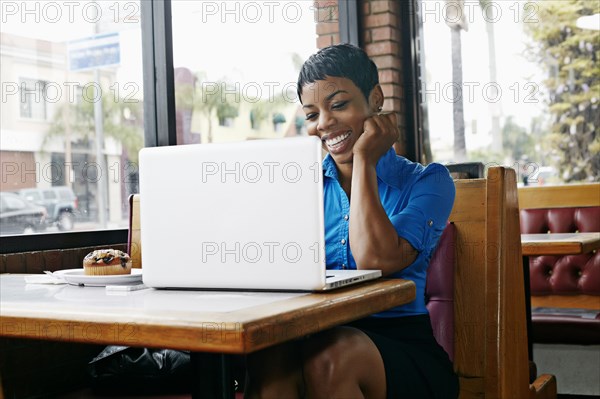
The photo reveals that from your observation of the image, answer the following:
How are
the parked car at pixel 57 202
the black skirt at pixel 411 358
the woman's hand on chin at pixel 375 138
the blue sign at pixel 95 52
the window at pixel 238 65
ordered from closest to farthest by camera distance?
the black skirt at pixel 411 358, the woman's hand on chin at pixel 375 138, the parked car at pixel 57 202, the blue sign at pixel 95 52, the window at pixel 238 65

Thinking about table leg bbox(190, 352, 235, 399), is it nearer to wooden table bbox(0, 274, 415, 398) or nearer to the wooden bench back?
wooden table bbox(0, 274, 415, 398)

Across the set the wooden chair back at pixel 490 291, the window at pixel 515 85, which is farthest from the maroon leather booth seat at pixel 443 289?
the window at pixel 515 85

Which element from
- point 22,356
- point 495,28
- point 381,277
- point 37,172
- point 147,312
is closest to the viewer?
point 147,312

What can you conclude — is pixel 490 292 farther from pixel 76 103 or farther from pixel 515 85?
pixel 515 85

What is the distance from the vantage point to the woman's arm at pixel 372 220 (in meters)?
1.63

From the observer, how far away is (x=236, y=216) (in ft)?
4.28

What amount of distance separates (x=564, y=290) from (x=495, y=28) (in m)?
1.78

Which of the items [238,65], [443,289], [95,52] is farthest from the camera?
[238,65]

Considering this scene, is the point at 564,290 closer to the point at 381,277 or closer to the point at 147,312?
the point at 381,277

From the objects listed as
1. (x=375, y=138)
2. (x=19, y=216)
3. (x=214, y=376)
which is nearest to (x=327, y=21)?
(x=19, y=216)

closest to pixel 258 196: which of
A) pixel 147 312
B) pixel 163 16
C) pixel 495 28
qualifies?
pixel 147 312

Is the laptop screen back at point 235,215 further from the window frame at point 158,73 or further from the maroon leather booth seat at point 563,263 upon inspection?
the maroon leather booth seat at point 563,263

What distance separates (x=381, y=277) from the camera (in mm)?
1578

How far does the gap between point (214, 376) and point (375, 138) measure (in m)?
0.79
